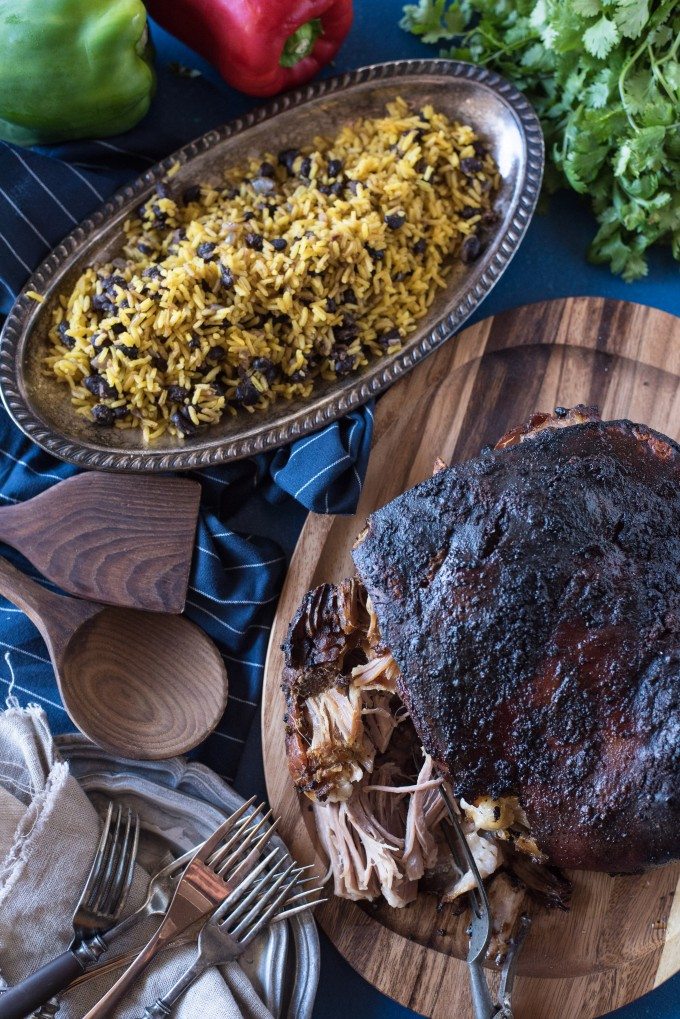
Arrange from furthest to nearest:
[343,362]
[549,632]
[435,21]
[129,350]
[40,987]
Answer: [435,21] → [343,362] → [129,350] → [40,987] → [549,632]

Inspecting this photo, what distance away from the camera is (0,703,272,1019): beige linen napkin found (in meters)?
2.42

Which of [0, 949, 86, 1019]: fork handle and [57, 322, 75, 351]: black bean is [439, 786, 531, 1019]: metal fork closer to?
[0, 949, 86, 1019]: fork handle

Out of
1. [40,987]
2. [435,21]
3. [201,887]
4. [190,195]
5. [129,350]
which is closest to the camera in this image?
[40,987]

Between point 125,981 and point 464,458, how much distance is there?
1.77 m

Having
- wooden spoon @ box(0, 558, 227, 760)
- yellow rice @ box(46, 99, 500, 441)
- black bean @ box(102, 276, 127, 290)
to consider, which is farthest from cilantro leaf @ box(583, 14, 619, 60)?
wooden spoon @ box(0, 558, 227, 760)

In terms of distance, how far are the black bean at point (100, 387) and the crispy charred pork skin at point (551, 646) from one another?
970 mm

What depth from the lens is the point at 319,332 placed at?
262 cm

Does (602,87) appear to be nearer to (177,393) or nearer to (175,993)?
(177,393)

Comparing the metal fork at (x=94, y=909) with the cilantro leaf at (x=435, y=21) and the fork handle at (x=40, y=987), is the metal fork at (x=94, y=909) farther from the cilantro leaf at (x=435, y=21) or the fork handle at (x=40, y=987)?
the cilantro leaf at (x=435, y=21)

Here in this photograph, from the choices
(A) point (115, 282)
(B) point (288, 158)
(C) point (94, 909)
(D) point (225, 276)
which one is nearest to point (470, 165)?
(B) point (288, 158)

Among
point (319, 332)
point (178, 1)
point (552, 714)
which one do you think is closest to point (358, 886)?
point (552, 714)

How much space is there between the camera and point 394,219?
8.47 ft

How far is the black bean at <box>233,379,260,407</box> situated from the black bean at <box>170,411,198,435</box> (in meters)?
0.16

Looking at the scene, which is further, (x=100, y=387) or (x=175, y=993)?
(x=100, y=387)
